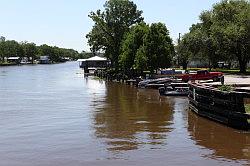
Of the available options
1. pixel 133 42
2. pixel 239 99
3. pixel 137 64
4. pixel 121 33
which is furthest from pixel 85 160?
pixel 121 33

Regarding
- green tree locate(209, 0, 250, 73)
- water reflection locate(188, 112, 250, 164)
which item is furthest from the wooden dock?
green tree locate(209, 0, 250, 73)

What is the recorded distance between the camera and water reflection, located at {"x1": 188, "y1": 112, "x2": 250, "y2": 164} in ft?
64.4

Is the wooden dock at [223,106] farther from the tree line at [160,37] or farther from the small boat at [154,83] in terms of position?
the tree line at [160,37]

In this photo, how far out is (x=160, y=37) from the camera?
66250 mm

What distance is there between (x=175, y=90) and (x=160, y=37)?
18.6 m

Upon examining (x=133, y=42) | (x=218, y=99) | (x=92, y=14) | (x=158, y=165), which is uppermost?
(x=92, y=14)

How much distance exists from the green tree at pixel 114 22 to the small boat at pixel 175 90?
4961cm

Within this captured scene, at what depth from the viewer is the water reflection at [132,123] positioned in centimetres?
2248

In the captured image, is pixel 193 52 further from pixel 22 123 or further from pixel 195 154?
pixel 195 154

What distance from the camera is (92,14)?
10350cm

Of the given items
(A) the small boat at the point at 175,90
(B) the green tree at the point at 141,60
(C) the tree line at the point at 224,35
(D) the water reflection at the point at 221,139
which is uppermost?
(C) the tree line at the point at 224,35

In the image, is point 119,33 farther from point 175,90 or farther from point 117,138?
point 117,138

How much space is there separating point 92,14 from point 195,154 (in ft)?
284


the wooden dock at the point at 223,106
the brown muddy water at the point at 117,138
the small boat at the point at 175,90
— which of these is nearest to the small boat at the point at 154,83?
the small boat at the point at 175,90
